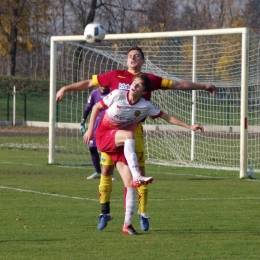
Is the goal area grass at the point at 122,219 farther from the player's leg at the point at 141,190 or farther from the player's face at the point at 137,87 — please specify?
the player's face at the point at 137,87

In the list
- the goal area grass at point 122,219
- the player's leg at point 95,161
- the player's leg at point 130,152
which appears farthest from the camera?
the player's leg at point 95,161

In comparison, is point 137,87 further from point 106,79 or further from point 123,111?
point 106,79

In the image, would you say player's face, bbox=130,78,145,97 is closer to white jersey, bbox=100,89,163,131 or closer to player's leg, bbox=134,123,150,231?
white jersey, bbox=100,89,163,131

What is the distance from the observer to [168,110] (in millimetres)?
20297

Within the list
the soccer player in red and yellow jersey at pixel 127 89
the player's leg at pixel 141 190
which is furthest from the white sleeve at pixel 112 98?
the player's leg at pixel 141 190

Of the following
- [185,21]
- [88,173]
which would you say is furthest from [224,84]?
[185,21]

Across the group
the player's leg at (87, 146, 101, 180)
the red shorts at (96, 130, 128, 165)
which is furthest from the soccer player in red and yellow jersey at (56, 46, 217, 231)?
the player's leg at (87, 146, 101, 180)

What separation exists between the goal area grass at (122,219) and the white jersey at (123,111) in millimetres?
1208

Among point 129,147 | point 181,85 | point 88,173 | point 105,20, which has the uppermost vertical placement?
point 105,20

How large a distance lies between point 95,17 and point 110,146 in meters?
40.5

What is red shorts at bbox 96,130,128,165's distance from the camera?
877cm

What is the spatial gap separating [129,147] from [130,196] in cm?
60

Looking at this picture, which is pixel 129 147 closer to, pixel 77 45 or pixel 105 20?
pixel 77 45

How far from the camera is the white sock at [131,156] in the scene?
27.5 feet
